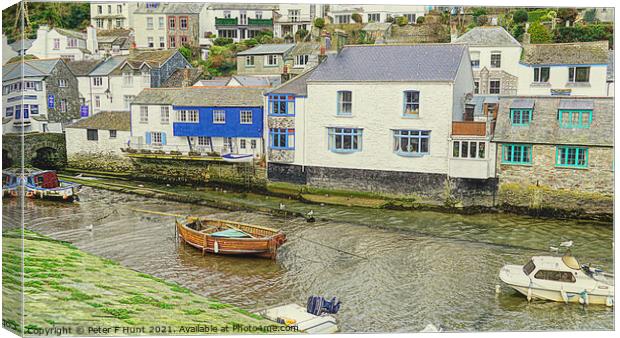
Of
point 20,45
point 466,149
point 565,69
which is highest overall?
point 20,45

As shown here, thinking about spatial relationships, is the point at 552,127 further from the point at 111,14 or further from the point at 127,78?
the point at 111,14

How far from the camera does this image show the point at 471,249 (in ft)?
37.8

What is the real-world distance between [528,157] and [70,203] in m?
6.40

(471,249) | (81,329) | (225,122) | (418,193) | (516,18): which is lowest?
(81,329)

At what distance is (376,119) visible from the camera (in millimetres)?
11703

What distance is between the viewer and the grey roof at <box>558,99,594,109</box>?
11.5 meters

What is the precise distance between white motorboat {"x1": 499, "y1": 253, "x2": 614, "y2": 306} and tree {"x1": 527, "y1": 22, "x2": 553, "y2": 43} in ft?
9.79

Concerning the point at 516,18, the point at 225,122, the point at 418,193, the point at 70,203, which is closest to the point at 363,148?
the point at 418,193

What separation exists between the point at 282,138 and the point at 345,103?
3.32 feet

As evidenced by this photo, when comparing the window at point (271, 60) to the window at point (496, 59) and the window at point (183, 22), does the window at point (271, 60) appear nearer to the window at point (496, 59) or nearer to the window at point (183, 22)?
the window at point (183, 22)

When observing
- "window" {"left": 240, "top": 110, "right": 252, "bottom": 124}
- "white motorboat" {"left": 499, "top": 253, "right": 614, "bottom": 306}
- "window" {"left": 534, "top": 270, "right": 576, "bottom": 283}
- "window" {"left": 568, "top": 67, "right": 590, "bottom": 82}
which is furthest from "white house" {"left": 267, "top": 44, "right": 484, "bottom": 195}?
"window" {"left": 534, "top": 270, "right": 576, "bottom": 283}

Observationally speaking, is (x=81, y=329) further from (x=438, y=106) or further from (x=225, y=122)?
(x=438, y=106)

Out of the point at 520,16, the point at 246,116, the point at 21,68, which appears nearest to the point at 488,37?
the point at 520,16

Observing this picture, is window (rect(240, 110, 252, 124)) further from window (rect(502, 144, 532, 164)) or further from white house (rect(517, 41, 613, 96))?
white house (rect(517, 41, 613, 96))
